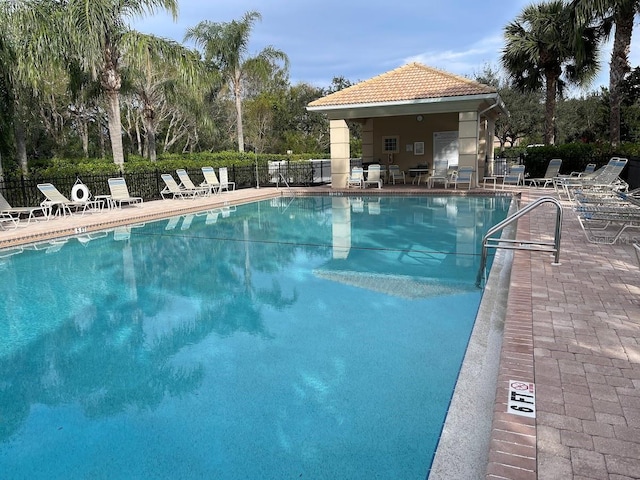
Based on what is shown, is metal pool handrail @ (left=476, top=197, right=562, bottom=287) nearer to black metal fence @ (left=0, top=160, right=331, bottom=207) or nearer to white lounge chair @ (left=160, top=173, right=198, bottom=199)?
black metal fence @ (left=0, top=160, right=331, bottom=207)

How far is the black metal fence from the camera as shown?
12.7m

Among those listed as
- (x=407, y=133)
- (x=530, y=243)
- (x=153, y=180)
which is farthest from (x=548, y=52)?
(x=153, y=180)

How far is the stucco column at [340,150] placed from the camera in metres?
19.3

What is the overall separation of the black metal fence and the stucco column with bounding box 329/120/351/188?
3.15 m

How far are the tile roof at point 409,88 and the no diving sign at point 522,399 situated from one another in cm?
1517

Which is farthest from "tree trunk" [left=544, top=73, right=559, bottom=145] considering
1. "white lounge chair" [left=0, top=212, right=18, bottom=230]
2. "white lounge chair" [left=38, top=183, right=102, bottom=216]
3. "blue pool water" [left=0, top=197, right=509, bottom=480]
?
"white lounge chair" [left=0, top=212, right=18, bottom=230]

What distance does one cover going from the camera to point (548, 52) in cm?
1942

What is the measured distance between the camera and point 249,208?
15.5 m

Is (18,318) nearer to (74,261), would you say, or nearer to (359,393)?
(74,261)

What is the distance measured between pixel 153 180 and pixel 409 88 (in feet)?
34.5

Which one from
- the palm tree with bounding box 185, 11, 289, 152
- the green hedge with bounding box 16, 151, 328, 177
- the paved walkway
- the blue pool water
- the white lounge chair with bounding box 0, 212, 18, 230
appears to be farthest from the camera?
the palm tree with bounding box 185, 11, 289, 152

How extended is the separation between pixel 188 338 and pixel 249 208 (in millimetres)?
10746

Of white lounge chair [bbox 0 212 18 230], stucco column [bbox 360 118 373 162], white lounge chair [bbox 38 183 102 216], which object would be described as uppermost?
stucco column [bbox 360 118 373 162]

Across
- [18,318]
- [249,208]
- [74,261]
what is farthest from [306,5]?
[18,318]
